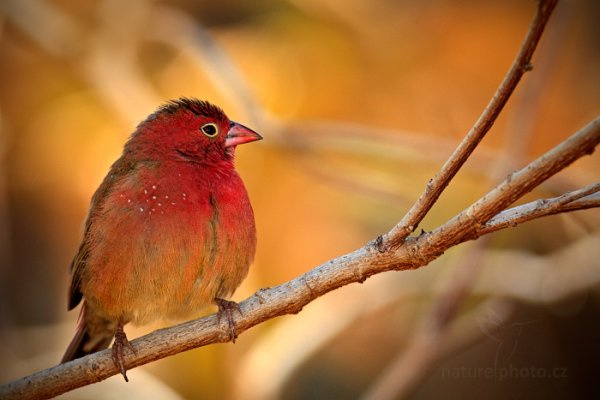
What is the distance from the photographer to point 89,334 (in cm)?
449

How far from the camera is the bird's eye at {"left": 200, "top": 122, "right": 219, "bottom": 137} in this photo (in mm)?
4211

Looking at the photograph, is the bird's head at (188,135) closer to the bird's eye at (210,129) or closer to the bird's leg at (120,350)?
A: the bird's eye at (210,129)

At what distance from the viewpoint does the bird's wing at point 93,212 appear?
402cm

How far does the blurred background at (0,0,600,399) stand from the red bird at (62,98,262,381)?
50.6 inches

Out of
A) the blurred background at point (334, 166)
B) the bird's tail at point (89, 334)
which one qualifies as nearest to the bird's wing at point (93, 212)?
the bird's tail at point (89, 334)

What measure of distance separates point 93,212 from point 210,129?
813 mm

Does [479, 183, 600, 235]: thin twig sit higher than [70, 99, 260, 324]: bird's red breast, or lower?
lower

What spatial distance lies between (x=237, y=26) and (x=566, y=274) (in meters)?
4.54

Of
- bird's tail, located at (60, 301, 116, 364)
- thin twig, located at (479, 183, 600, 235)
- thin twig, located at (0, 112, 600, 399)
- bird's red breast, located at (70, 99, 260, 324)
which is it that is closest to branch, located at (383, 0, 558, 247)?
thin twig, located at (0, 112, 600, 399)

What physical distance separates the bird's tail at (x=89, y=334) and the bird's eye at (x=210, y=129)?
50.2 inches

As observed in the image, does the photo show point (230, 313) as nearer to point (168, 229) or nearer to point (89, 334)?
point (168, 229)

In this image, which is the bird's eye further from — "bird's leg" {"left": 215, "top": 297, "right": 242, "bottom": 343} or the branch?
the branch

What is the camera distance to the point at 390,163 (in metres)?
6.94

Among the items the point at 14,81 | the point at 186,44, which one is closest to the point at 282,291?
the point at 186,44
